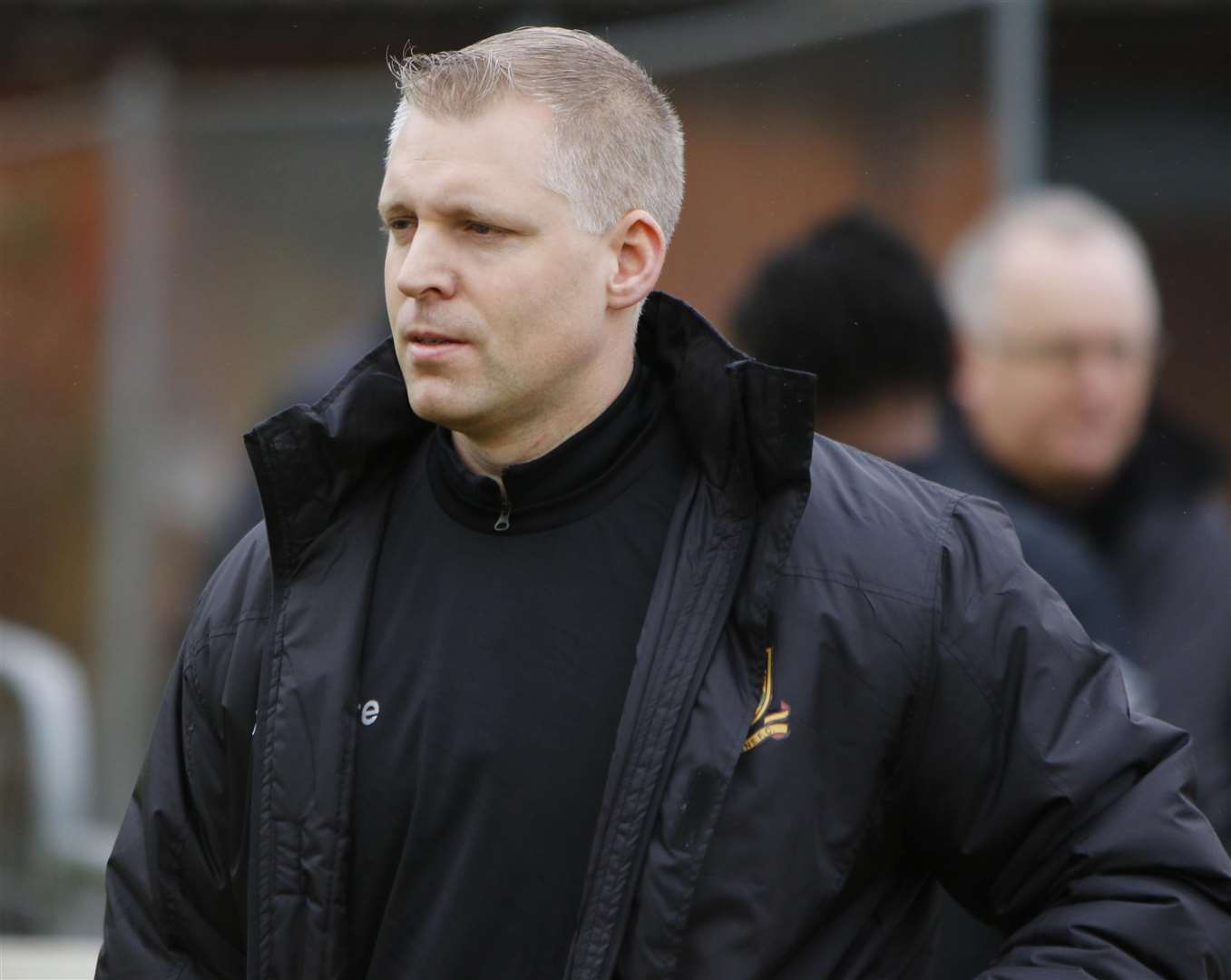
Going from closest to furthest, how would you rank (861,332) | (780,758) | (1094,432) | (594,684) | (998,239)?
(780,758), (594,684), (861,332), (1094,432), (998,239)

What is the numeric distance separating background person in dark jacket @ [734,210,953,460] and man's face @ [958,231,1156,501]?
1.77ft

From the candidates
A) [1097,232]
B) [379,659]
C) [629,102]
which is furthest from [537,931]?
[1097,232]

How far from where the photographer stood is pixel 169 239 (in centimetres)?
779

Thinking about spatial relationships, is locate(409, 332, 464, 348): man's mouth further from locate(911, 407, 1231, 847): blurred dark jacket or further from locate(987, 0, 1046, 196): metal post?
locate(987, 0, 1046, 196): metal post

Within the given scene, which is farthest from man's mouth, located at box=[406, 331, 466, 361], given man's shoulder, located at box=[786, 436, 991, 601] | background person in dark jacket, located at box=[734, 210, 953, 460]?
background person in dark jacket, located at box=[734, 210, 953, 460]

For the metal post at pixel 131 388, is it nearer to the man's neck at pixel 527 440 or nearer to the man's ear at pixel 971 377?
the man's ear at pixel 971 377

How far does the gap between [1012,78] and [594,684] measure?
9.12 ft

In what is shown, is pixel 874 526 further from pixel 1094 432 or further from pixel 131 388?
pixel 131 388

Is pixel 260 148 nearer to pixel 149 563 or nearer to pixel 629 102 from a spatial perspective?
pixel 149 563

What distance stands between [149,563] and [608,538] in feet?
15.6

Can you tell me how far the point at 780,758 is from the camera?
9.45 ft

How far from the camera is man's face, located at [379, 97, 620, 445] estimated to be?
301 centimetres

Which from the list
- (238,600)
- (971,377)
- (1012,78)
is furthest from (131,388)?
(238,600)

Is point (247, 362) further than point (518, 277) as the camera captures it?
Yes
